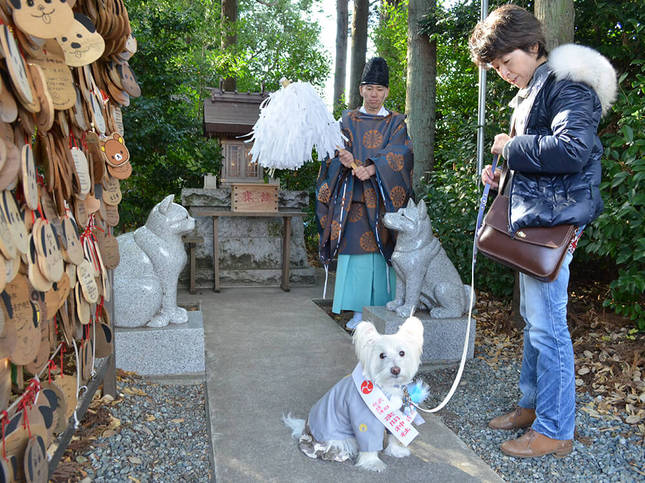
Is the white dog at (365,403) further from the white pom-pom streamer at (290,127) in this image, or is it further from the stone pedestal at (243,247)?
the stone pedestal at (243,247)

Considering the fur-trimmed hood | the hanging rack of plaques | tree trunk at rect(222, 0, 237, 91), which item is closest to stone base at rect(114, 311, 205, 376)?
the hanging rack of plaques

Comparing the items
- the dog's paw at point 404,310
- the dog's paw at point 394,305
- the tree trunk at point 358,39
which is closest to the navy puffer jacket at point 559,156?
the dog's paw at point 404,310

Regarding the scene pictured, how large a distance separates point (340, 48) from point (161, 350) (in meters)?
13.1

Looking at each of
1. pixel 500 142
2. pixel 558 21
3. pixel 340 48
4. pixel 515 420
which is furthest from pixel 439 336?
pixel 340 48

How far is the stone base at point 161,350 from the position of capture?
322 cm

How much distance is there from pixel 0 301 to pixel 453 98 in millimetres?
7784

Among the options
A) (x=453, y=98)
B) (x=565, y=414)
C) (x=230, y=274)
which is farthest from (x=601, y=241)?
(x=453, y=98)

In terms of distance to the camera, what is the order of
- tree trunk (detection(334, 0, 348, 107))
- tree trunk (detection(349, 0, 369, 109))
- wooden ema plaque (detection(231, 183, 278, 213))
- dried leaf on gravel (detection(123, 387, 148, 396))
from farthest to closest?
tree trunk (detection(334, 0, 348, 107)), tree trunk (detection(349, 0, 369, 109)), wooden ema plaque (detection(231, 183, 278, 213)), dried leaf on gravel (detection(123, 387, 148, 396))

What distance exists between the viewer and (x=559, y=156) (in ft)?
7.02

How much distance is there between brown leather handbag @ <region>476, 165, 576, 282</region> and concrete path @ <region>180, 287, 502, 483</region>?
938 millimetres

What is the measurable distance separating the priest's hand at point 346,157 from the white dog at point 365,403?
6.70 ft

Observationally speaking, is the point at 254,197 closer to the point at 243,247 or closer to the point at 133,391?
the point at 243,247

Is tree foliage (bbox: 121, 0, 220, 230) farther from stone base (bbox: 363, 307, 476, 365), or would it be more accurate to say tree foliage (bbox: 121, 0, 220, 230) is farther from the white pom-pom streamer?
stone base (bbox: 363, 307, 476, 365)

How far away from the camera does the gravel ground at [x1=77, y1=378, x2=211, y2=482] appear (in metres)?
2.30
